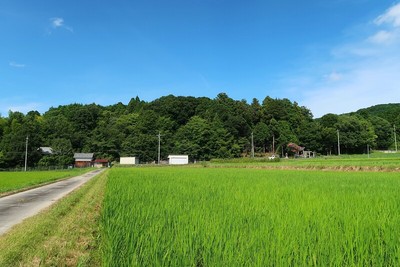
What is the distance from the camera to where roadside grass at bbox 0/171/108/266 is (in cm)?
562

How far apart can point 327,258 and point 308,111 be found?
405 feet

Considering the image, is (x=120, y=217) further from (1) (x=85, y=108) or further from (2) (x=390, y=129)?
(2) (x=390, y=129)

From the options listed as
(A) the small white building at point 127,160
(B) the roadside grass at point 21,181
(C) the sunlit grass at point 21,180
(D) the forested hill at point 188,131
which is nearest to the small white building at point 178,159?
(D) the forested hill at point 188,131

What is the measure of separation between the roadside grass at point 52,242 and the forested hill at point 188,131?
72.6 metres

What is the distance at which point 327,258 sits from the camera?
315 centimetres

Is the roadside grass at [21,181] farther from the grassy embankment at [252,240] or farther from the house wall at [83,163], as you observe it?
the house wall at [83,163]

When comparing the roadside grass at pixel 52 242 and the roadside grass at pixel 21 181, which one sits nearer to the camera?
the roadside grass at pixel 52 242

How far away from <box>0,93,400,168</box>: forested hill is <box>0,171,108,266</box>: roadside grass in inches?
2858

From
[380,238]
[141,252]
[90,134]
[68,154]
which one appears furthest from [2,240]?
[90,134]

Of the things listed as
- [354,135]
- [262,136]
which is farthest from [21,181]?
[354,135]

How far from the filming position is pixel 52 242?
22.8ft

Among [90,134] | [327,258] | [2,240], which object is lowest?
[2,240]

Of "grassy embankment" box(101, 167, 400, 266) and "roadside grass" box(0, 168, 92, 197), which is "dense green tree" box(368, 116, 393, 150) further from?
"grassy embankment" box(101, 167, 400, 266)

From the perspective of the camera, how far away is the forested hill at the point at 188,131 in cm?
8606
